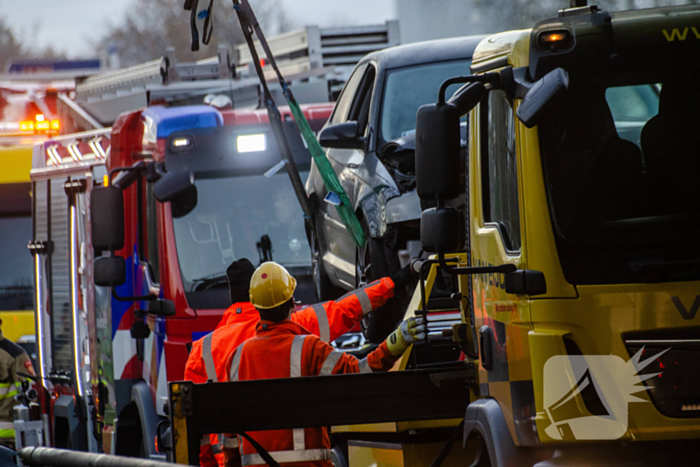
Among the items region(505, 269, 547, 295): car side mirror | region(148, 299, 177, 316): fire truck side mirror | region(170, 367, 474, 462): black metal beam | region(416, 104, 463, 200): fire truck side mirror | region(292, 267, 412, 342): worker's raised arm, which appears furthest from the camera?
region(148, 299, 177, 316): fire truck side mirror

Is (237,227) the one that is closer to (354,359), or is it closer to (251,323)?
(251,323)

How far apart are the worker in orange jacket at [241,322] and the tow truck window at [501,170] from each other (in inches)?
63.1

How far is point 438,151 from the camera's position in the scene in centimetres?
398

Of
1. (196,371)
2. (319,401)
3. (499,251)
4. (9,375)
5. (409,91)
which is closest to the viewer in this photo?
(499,251)

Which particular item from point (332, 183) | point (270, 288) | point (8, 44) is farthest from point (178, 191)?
point (8, 44)

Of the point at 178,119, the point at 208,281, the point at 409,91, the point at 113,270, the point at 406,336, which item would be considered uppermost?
the point at 178,119

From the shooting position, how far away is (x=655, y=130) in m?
3.83

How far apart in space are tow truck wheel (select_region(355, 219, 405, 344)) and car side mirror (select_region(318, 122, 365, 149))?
45cm

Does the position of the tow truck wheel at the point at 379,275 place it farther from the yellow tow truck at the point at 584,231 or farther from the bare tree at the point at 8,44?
the bare tree at the point at 8,44

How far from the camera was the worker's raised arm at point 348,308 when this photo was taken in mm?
5859

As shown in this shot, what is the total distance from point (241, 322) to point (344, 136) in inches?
52.0

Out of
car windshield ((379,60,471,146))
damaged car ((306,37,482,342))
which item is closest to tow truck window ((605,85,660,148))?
damaged car ((306,37,482,342))

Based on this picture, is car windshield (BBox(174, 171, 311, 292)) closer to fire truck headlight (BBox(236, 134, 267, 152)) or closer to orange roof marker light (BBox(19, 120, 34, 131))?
fire truck headlight (BBox(236, 134, 267, 152))

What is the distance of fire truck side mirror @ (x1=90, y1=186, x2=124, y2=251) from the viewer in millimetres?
7828
